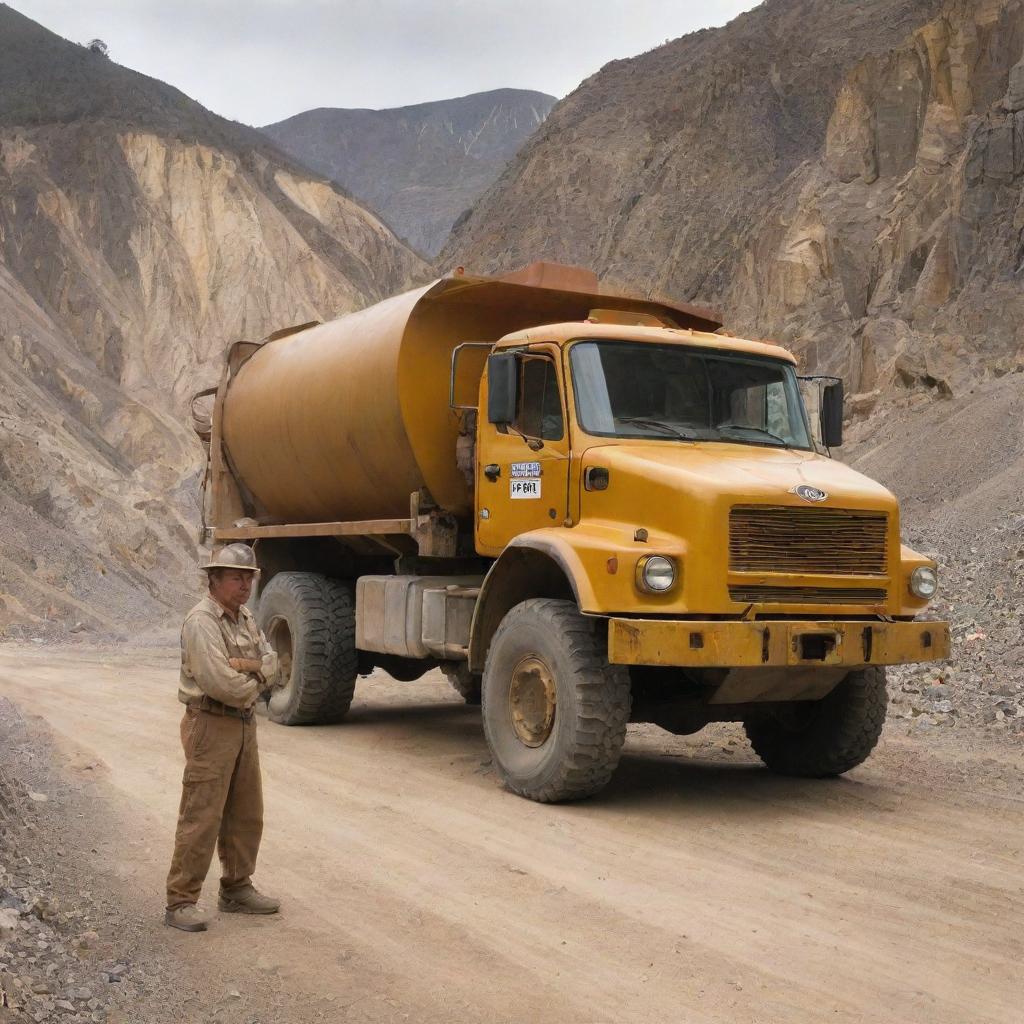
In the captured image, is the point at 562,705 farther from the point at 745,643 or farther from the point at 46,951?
the point at 46,951

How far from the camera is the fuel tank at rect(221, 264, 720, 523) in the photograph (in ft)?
32.9

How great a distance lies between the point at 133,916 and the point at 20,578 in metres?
20.8

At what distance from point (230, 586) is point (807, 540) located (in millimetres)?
3728

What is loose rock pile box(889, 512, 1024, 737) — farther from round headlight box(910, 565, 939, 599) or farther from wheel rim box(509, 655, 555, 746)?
wheel rim box(509, 655, 555, 746)

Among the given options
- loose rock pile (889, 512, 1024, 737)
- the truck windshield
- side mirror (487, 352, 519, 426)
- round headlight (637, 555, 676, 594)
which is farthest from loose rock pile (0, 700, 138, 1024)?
loose rock pile (889, 512, 1024, 737)

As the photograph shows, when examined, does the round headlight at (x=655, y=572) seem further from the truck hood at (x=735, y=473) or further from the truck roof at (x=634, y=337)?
the truck roof at (x=634, y=337)

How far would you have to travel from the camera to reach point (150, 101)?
5756cm

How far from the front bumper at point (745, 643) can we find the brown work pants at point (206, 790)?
2.60 metres

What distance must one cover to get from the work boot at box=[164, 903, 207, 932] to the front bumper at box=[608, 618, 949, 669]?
9.60ft

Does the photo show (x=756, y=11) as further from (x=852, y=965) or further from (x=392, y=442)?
(x=852, y=965)

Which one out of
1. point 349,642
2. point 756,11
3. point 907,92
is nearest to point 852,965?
point 349,642

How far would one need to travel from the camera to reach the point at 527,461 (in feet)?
29.3

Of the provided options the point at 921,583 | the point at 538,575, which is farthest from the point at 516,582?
the point at 921,583

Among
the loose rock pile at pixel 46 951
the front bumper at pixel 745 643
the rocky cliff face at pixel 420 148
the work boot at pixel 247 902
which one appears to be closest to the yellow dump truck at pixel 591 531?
the front bumper at pixel 745 643
